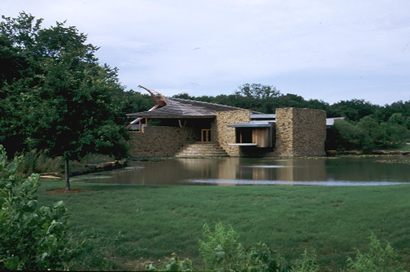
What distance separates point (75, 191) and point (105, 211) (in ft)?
9.93

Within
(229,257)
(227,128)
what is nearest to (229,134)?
(227,128)

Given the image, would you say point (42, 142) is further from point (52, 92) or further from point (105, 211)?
point (105, 211)

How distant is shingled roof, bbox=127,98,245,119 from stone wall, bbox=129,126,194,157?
1.18 m

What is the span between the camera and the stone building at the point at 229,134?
37.2 metres

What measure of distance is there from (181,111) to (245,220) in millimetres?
35061

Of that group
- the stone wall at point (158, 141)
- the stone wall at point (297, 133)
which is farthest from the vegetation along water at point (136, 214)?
the stone wall at point (297, 133)

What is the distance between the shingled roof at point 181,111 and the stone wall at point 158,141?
118 centimetres

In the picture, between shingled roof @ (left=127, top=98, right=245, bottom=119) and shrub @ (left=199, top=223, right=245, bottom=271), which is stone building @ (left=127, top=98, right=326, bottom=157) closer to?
shingled roof @ (left=127, top=98, right=245, bottom=119)

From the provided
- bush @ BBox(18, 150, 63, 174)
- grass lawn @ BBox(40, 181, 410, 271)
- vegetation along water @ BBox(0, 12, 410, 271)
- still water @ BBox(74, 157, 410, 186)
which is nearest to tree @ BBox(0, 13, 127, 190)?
vegetation along water @ BBox(0, 12, 410, 271)

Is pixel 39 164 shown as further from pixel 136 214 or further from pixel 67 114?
pixel 136 214

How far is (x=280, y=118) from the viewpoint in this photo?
3747 cm

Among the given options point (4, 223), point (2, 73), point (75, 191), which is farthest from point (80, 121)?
point (2, 73)

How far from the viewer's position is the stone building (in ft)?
122

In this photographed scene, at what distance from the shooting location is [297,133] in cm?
3694
